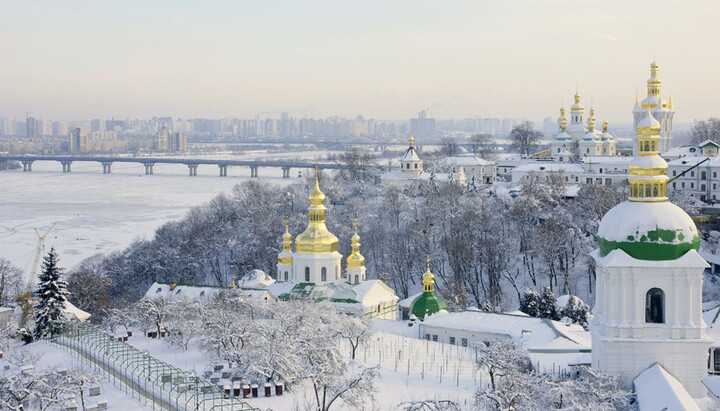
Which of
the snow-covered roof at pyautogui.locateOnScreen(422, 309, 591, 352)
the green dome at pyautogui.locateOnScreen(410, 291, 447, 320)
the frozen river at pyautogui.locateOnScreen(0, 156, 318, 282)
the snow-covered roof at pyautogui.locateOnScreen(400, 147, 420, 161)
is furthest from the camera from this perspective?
the snow-covered roof at pyautogui.locateOnScreen(400, 147, 420, 161)

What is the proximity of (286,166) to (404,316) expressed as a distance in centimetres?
6503

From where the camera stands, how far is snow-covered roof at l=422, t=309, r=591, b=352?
18.2m

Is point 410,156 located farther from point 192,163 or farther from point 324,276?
point 192,163

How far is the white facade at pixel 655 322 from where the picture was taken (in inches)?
504

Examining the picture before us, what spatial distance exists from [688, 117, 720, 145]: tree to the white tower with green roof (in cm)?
4422

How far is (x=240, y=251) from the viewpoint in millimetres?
37188

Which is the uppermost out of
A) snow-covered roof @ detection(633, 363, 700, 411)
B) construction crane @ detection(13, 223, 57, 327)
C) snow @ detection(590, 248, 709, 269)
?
snow @ detection(590, 248, 709, 269)

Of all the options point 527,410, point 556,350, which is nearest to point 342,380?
point 527,410

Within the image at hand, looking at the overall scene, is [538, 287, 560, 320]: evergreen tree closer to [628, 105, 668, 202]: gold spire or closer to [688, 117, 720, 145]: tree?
[628, 105, 668, 202]: gold spire

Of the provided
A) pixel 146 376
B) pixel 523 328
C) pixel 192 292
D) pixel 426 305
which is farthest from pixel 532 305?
pixel 146 376

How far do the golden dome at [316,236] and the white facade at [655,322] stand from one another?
46.8 ft

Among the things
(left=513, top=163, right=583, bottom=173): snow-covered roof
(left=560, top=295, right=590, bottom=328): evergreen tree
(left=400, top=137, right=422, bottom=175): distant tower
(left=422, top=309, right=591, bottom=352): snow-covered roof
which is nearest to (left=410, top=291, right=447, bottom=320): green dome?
(left=422, top=309, right=591, bottom=352): snow-covered roof

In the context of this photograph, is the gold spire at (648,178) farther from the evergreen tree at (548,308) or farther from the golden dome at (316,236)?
the golden dome at (316,236)

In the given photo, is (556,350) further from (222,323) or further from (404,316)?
(404,316)
